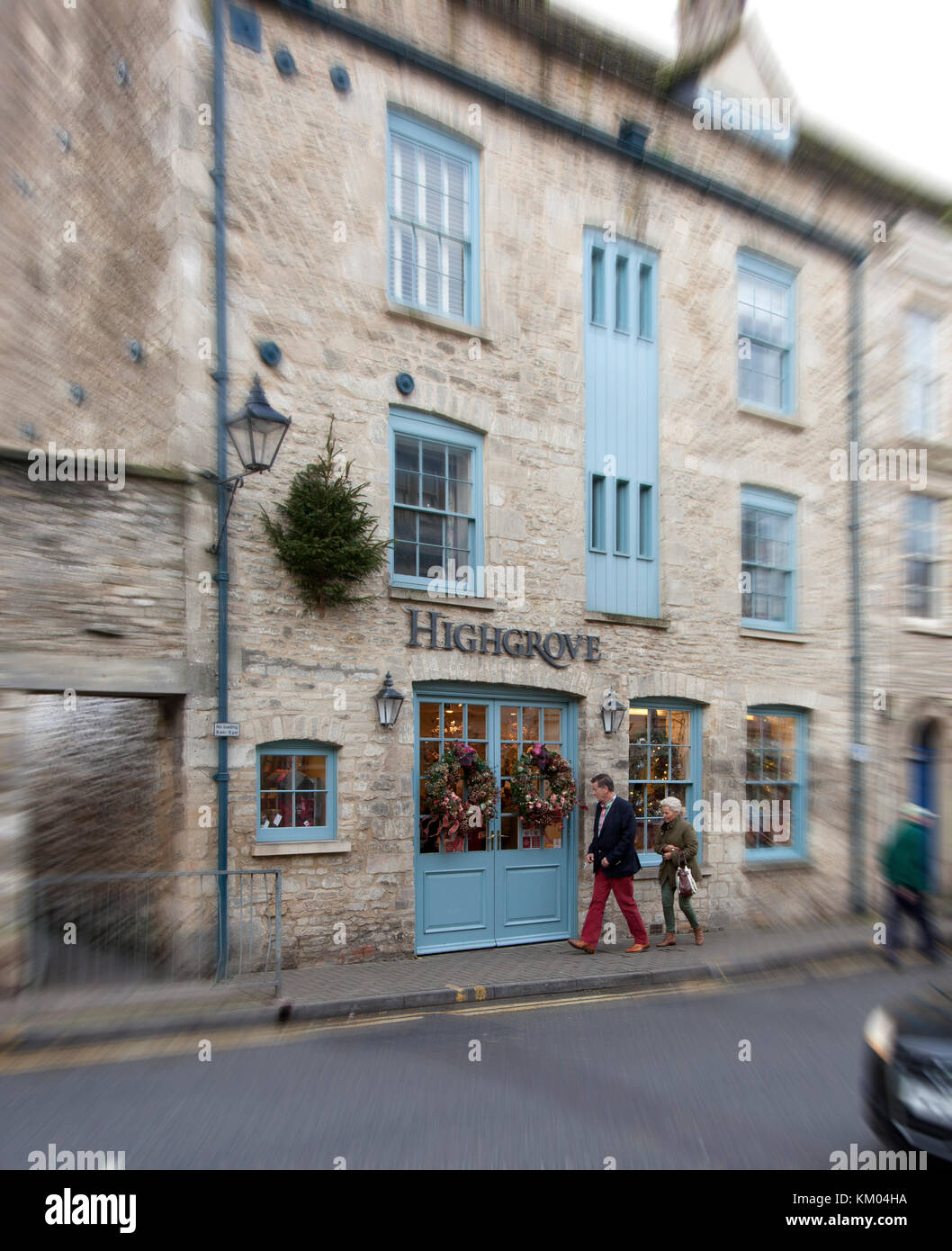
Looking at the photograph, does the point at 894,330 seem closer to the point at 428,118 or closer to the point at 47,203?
the point at 428,118

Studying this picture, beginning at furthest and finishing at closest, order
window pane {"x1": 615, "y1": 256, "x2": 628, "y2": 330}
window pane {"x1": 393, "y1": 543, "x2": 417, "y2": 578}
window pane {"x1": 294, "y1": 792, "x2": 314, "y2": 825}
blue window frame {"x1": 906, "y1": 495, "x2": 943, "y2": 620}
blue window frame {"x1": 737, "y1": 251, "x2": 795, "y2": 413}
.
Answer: blue window frame {"x1": 906, "y1": 495, "x2": 943, "y2": 620}, blue window frame {"x1": 737, "y1": 251, "x2": 795, "y2": 413}, window pane {"x1": 615, "y1": 256, "x2": 628, "y2": 330}, window pane {"x1": 393, "y1": 543, "x2": 417, "y2": 578}, window pane {"x1": 294, "y1": 792, "x2": 314, "y2": 825}

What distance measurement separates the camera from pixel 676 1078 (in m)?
6.52

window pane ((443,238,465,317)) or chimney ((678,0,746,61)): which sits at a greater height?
chimney ((678,0,746,61))

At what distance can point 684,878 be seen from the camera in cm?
1134

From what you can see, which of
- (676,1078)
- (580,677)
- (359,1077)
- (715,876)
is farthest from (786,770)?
(359,1077)

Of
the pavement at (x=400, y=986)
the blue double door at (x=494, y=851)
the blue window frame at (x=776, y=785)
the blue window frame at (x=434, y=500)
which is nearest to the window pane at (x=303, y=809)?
the blue double door at (x=494, y=851)

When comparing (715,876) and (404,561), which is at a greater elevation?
A: (404,561)

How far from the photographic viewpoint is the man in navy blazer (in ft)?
35.4

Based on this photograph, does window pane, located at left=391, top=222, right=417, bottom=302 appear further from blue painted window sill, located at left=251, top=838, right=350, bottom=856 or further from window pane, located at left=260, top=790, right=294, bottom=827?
blue painted window sill, located at left=251, top=838, right=350, bottom=856

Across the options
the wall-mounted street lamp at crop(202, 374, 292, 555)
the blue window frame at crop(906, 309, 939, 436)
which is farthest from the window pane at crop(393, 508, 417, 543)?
Result: the blue window frame at crop(906, 309, 939, 436)

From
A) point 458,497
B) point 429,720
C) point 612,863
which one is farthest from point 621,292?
point 612,863

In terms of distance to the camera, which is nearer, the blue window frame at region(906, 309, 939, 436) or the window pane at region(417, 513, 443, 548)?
the window pane at region(417, 513, 443, 548)

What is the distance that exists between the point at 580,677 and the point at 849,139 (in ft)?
33.3

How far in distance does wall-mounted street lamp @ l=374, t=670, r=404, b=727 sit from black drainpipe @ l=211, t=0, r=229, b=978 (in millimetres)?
1673
